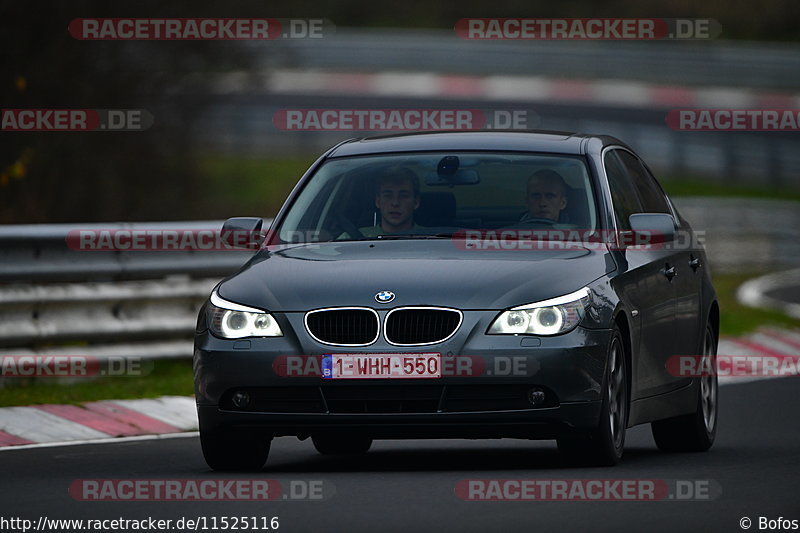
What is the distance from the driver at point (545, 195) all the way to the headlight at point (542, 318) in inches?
38.9

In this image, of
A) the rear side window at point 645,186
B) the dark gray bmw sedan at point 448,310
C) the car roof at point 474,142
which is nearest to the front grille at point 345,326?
the dark gray bmw sedan at point 448,310

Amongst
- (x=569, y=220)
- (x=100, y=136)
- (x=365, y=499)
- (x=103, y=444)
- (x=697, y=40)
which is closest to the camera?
(x=365, y=499)

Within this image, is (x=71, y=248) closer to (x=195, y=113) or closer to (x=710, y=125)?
(x=195, y=113)

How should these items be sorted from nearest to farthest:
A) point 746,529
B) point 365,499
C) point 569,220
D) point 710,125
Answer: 1. point 746,529
2. point 365,499
3. point 569,220
4. point 710,125

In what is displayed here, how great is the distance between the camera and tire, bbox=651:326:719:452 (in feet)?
37.0

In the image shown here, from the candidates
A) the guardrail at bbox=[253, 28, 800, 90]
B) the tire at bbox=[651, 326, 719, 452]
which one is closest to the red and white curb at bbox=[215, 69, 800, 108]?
the guardrail at bbox=[253, 28, 800, 90]

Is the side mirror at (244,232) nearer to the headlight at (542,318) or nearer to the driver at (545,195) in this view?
the driver at (545,195)

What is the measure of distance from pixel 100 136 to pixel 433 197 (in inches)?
588

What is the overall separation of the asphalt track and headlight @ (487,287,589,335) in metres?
0.66

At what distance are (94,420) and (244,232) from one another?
225 cm

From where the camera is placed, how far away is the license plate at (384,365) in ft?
30.2

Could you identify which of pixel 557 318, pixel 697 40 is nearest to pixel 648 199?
pixel 557 318

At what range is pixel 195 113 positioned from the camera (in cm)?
2611

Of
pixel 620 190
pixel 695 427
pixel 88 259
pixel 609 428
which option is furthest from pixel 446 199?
pixel 88 259
